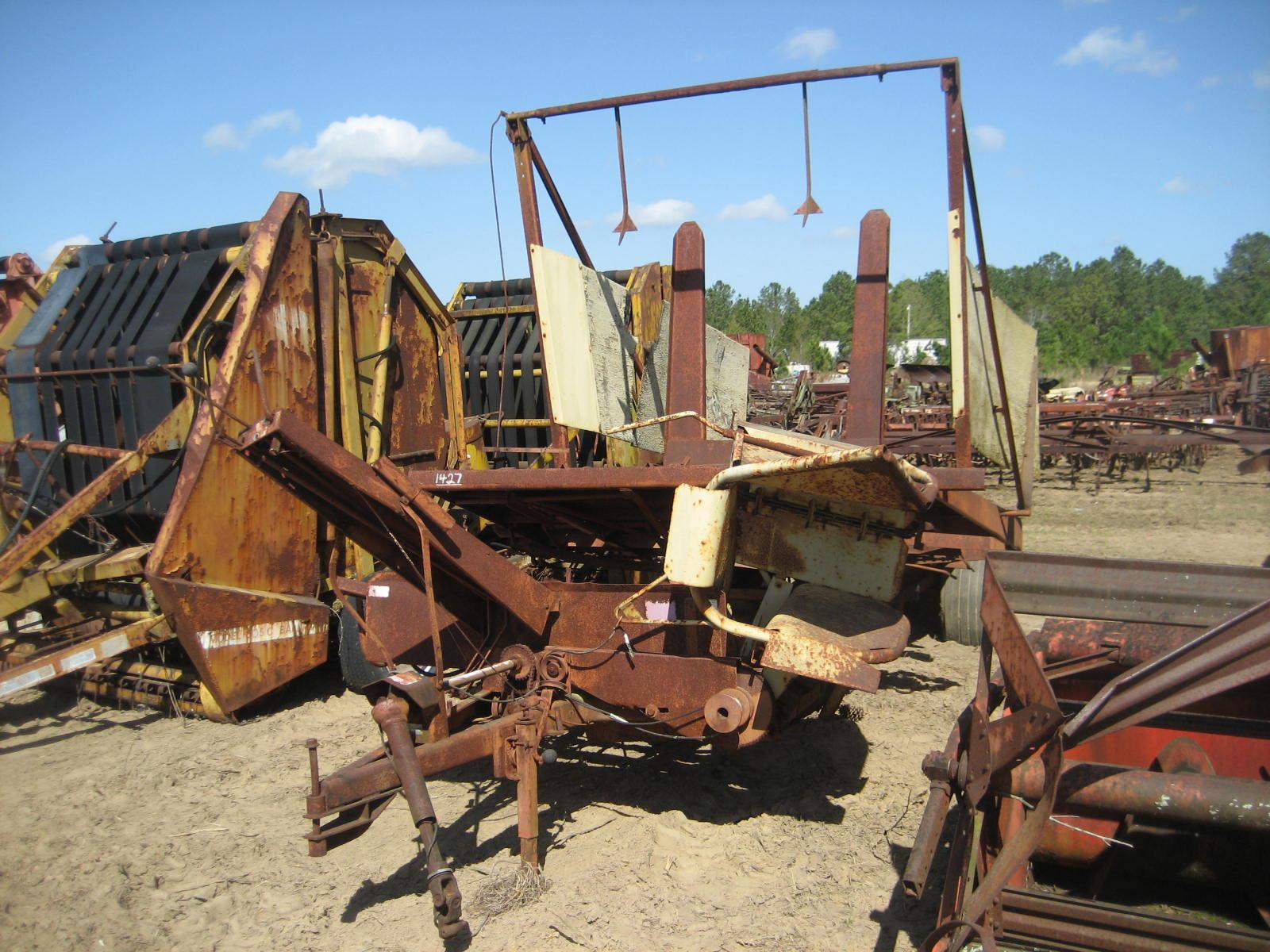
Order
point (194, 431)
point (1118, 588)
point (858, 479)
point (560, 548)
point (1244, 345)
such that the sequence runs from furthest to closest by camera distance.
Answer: point (1244, 345) → point (194, 431) → point (560, 548) → point (858, 479) → point (1118, 588)

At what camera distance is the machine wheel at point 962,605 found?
6.13 metres

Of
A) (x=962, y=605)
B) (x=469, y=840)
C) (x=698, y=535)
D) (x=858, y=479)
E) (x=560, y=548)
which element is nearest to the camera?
(x=858, y=479)

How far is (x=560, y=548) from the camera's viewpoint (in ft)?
14.9

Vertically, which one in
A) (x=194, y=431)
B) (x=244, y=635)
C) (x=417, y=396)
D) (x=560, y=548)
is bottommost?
(x=244, y=635)

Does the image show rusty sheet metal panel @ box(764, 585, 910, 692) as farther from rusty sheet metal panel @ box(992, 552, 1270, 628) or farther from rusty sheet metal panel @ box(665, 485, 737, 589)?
rusty sheet metal panel @ box(992, 552, 1270, 628)

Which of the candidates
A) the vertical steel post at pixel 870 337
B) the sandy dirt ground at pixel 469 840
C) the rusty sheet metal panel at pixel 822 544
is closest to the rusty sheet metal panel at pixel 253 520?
the sandy dirt ground at pixel 469 840

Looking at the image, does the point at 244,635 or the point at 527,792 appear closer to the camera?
the point at 527,792

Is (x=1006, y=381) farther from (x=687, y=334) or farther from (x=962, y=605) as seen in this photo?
(x=687, y=334)

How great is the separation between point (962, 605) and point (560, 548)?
3043 millimetres

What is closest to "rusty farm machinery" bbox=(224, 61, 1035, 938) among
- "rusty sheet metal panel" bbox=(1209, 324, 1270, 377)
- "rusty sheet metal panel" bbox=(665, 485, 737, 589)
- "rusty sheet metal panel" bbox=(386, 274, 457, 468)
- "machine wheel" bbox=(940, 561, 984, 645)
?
"rusty sheet metal panel" bbox=(665, 485, 737, 589)

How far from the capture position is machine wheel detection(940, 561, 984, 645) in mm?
6129

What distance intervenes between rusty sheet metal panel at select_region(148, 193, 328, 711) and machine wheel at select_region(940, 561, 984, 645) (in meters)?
3.95

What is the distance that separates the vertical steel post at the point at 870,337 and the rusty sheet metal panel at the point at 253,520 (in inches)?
110

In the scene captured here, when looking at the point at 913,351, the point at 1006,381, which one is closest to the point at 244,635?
the point at 1006,381
